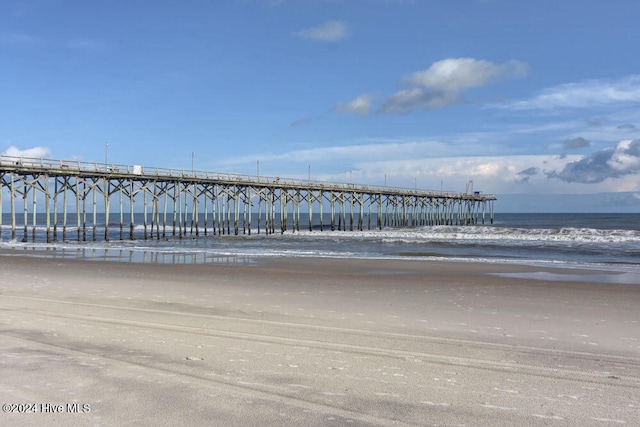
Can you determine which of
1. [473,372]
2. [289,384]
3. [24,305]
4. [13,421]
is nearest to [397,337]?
[473,372]

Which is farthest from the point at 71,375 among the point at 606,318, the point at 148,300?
the point at 606,318

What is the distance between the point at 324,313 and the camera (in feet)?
27.3

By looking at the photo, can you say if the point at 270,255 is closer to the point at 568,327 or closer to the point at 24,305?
the point at 24,305

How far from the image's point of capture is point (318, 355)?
5.47 metres

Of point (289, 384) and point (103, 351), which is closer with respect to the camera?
point (289, 384)

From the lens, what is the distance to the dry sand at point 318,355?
3.87 m

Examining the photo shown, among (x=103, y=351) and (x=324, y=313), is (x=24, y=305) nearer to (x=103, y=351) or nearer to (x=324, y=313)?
(x=103, y=351)

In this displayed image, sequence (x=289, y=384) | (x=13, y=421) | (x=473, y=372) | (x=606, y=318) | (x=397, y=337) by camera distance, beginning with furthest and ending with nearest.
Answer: (x=606, y=318)
(x=397, y=337)
(x=473, y=372)
(x=289, y=384)
(x=13, y=421)

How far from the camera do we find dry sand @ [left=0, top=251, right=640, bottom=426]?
3865 mm

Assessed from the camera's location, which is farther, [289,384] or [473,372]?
[473,372]

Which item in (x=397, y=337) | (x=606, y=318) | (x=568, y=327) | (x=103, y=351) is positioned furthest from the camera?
(x=606, y=318)

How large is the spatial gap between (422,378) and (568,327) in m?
3.80

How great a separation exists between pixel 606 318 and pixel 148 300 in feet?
25.8

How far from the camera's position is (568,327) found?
741 cm
